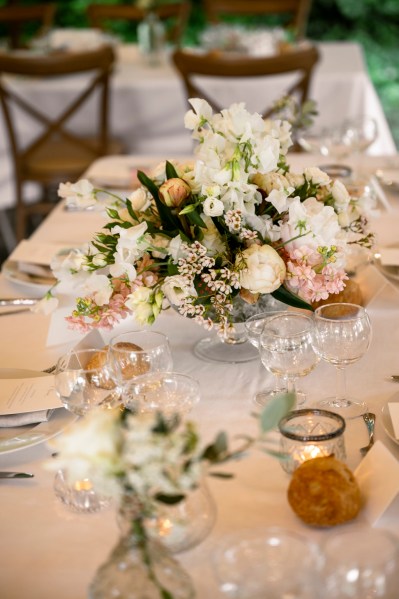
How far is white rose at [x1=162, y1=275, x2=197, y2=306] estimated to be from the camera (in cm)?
128

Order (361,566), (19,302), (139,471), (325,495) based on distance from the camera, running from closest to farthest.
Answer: (139,471) < (361,566) < (325,495) < (19,302)

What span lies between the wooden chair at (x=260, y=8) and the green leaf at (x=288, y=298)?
381cm

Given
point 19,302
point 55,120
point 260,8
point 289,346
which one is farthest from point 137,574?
point 260,8

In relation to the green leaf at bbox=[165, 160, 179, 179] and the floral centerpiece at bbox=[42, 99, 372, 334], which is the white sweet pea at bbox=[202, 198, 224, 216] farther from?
the green leaf at bbox=[165, 160, 179, 179]

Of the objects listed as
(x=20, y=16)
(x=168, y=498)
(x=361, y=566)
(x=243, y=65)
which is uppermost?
(x=168, y=498)

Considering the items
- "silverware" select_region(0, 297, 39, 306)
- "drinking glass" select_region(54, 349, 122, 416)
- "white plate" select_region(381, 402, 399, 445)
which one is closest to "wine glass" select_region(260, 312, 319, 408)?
"white plate" select_region(381, 402, 399, 445)

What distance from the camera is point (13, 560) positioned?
983 millimetres

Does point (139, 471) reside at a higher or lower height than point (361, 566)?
higher

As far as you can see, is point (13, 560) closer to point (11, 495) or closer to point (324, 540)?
point (11, 495)

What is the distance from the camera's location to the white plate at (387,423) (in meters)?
1.16

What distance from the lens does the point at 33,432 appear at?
47.8 inches

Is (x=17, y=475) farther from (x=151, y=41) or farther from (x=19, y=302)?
(x=151, y=41)

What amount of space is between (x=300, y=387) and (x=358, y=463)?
0.81ft

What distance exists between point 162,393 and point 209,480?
0.51 feet
